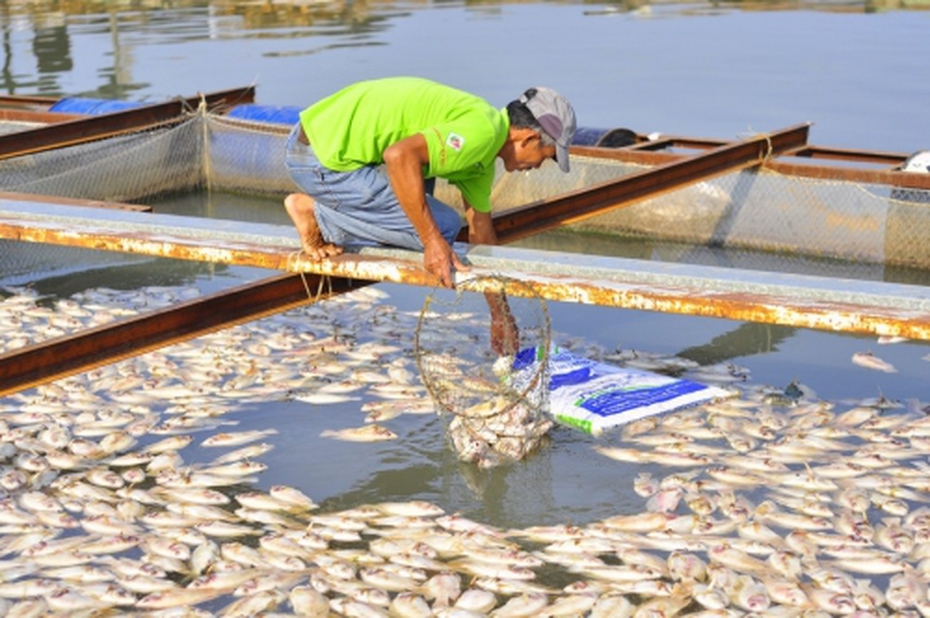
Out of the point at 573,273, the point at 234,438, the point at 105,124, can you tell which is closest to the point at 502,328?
the point at 573,273

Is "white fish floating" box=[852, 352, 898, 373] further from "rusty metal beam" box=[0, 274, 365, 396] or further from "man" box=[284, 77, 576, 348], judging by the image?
"rusty metal beam" box=[0, 274, 365, 396]

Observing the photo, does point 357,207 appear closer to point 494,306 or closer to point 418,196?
point 418,196

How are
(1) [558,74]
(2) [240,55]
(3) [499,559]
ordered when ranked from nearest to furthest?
(3) [499,559]
(1) [558,74]
(2) [240,55]

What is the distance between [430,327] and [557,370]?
43.1 inches

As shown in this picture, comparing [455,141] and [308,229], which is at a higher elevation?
[455,141]

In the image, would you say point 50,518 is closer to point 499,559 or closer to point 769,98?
point 499,559

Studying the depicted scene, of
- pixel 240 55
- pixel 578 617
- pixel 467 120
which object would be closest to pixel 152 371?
pixel 467 120

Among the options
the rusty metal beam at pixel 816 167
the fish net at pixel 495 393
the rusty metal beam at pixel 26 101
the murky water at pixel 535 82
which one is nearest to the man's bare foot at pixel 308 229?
the fish net at pixel 495 393

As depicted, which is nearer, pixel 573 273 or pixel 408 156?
pixel 408 156

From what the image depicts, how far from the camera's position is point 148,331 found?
565 centimetres

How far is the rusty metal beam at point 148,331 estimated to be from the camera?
17.8 ft

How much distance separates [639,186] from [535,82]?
26.5 feet

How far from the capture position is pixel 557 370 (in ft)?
Answer: 23.9

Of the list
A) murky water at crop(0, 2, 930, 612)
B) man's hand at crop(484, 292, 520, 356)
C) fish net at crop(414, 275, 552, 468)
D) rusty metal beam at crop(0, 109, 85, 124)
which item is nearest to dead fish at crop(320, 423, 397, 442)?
murky water at crop(0, 2, 930, 612)
